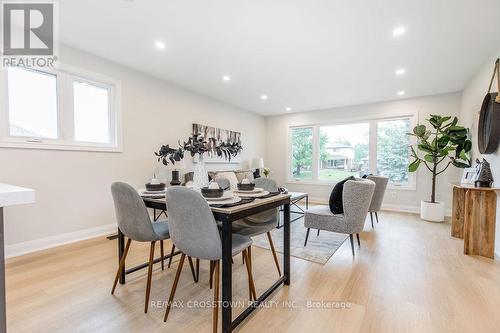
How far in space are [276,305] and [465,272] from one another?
197 cm

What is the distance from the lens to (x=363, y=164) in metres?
5.45

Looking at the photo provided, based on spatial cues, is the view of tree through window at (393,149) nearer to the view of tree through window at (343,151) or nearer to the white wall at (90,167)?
the view of tree through window at (343,151)

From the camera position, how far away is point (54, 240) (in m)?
2.75

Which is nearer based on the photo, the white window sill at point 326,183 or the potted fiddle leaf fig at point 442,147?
the potted fiddle leaf fig at point 442,147

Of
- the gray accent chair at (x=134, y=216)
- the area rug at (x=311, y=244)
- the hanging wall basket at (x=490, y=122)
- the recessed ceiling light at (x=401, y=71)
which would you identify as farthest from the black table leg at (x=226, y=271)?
the recessed ceiling light at (x=401, y=71)

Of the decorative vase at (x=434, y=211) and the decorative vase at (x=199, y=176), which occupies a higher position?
the decorative vase at (x=199, y=176)

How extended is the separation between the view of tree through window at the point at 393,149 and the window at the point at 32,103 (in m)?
6.03

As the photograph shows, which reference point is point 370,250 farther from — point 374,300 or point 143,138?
point 143,138

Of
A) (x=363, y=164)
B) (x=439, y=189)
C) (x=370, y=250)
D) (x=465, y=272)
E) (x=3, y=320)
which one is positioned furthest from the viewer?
(x=363, y=164)

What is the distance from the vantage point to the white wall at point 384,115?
15.0 ft

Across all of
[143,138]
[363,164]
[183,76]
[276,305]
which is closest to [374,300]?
[276,305]

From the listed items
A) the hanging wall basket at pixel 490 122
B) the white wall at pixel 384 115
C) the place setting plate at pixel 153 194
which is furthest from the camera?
the white wall at pixel 384 115

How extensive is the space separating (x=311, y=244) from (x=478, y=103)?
11.2 ft

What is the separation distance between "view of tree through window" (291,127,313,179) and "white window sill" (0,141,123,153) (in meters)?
4.54
